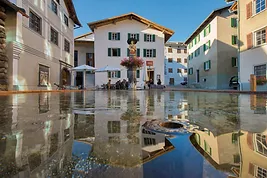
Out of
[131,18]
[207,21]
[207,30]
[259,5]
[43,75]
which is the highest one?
[131,18]

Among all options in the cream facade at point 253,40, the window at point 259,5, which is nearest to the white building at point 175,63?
the cream facade at point 253,40

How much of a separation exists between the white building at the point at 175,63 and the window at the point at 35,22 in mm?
35074

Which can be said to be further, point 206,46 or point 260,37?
point 206,46

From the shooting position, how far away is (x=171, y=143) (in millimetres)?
1139

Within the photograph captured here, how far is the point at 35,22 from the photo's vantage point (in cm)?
1185

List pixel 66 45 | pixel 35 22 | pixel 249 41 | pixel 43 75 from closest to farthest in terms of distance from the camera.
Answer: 1. pixel 35 22
2. pixel 43 75
3. pixel 249 41
4. pixel 66 45

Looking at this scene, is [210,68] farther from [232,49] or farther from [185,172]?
[185,172]

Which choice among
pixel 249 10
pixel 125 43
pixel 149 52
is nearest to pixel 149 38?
pixel 149 52

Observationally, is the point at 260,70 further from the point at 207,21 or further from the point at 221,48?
the point at 207,21

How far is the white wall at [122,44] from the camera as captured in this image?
22.2 m

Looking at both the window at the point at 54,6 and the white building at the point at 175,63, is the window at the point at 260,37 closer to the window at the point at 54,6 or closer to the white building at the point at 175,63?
the window at the point at 54,6

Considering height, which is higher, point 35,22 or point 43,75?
point 35,22

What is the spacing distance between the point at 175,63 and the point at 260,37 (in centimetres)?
3212

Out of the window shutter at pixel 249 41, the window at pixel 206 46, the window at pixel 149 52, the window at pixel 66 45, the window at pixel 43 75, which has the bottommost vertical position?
the window at pixel 43 75
